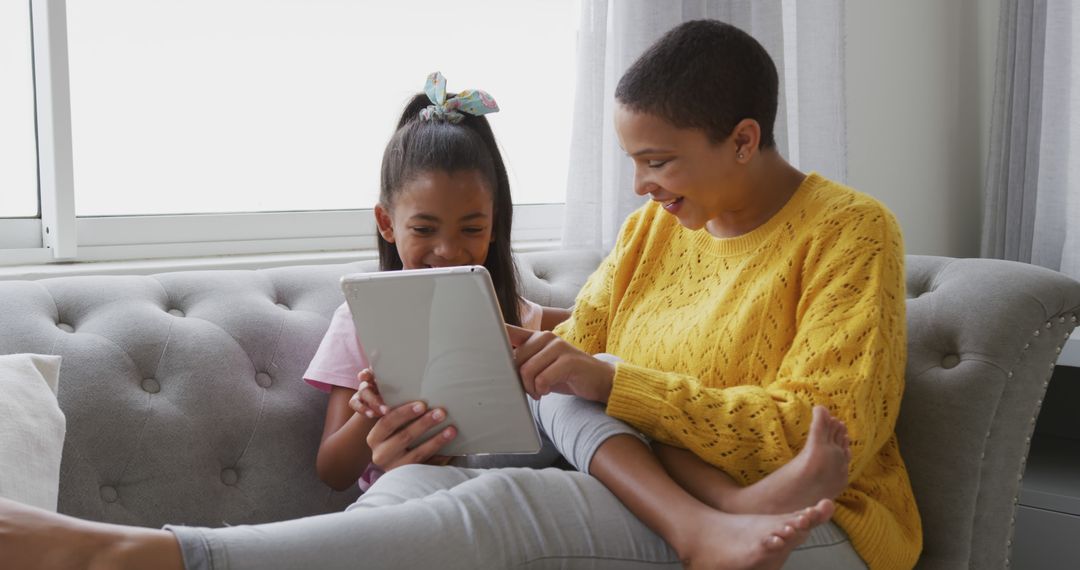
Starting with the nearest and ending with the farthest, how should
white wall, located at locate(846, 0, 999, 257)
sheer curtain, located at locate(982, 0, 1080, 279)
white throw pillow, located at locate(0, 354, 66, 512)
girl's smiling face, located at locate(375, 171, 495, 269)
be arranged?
white throw pillow, located at locate(0, 354, 66, 512) < girl's smiling face, located at locate(375, 171, 495, 269) < sheer curtain, located at locate(982, 0, 1080, 279) < white wall, located at locate(846, 0, 999, 257)

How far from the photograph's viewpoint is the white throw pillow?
1.13 meters

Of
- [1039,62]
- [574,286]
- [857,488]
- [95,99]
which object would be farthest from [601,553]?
[1039,62]

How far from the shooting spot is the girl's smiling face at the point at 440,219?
153 cm

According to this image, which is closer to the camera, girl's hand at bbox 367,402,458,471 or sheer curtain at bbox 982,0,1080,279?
girl's hand at bbox 367,402,458,471

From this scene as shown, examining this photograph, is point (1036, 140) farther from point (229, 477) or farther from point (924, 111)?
point (229, 477)

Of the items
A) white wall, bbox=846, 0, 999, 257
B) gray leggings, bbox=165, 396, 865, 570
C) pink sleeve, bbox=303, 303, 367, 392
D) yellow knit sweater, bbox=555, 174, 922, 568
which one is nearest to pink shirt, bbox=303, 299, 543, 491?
pink sleeve, bbox=303, 303, 367, 392

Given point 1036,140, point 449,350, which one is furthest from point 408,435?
point 1036,140

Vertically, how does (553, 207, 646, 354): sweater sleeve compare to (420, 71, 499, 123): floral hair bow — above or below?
below

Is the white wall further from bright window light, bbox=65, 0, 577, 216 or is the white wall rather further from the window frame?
the window frame

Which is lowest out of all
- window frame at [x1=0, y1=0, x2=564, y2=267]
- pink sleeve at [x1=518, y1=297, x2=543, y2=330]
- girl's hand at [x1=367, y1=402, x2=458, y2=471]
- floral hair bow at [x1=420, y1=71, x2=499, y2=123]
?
girl's hand at [x1=367, y1=402, x2=458, y2=471]

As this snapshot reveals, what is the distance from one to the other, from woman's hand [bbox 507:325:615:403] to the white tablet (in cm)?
2

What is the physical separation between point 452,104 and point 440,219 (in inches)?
8.7

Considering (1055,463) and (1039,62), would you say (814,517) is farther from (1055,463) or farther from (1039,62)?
(1039,62)

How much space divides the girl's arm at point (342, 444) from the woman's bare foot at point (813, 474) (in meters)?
0.55
